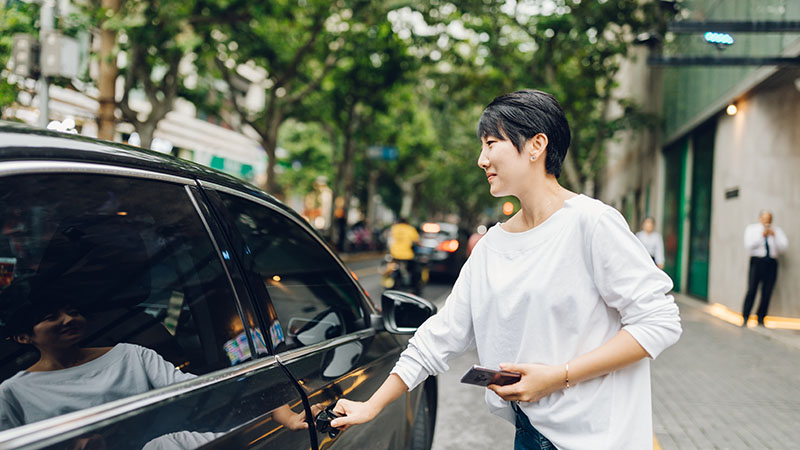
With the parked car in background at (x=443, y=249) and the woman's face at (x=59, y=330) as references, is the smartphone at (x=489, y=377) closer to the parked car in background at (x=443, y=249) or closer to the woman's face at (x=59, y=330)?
the woman's face at (x=59, y=330)

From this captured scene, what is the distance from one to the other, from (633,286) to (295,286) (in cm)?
188

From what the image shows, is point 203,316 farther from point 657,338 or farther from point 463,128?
point 463,128

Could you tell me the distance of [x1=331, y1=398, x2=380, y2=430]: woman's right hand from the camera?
1.85 m

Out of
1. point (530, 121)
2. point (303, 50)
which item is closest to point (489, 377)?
point (530, 121)

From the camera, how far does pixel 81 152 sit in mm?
1520

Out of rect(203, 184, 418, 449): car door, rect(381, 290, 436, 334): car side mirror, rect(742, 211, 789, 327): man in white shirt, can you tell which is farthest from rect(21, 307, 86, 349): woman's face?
rect(742, 211, 789, 327): man in white shirt

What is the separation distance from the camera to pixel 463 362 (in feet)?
24.0

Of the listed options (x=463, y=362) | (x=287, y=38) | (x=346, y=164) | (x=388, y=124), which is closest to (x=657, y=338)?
(x=463, y=362)

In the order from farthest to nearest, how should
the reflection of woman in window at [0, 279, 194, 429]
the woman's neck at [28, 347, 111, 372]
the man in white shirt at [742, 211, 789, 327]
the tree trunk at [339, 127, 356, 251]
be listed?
the tree trunk at [339, 127, 356, 251]
the man in white shirt at [742, 211, 789, 327]
the woman's neck at [28, 347, 111, 372]
the reflection of woman in window at [0, 279, 194, 429]

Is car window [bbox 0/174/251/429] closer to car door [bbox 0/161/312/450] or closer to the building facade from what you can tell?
car door [bbox 0/161/312/450]

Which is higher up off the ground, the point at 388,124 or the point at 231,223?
the point at 388,124

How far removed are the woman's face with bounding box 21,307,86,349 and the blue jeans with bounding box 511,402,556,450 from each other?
1.12 metres

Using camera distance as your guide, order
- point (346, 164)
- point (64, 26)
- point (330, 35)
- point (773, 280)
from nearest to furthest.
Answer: point (773, 280) < point (64, 26) < point (330, 35) < point (346, 164)

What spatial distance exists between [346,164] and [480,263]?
2598cm
